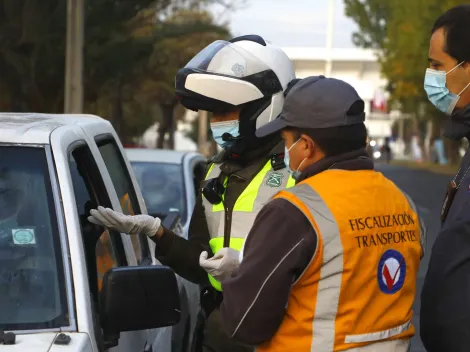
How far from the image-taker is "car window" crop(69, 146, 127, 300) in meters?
3.78

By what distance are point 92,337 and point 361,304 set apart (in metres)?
0.80

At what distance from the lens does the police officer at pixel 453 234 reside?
3393 mm

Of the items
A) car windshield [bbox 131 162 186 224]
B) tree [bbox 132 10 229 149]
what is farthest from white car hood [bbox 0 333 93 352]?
tree [bbox 132 10 229 149]

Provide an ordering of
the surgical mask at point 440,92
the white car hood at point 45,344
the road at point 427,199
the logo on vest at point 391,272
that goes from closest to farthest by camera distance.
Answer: the white car hood at point 45,344 → the logo on vest at point 391,272 → the surgical mask at point 440,92 → the road at point 427,199

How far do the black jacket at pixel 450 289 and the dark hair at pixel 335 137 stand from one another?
46 cm

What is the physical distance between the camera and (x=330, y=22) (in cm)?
8231

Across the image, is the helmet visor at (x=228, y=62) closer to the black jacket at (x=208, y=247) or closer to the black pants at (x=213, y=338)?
the black jacket at (x=208, y=247)

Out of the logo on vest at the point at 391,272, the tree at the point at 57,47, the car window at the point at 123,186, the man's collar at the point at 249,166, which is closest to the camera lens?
the logo on vest at the point at 391,272

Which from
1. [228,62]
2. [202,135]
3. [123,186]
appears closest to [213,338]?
[123,186]

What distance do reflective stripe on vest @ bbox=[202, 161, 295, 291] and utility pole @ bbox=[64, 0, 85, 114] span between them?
11.4 meters

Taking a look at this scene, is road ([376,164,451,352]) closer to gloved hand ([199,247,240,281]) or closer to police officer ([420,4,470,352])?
police officer ([420,4,470,352])

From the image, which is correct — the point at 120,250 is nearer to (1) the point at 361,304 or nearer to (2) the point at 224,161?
(2) the point at 224,161

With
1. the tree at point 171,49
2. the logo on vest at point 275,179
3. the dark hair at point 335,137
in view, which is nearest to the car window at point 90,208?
the logo on vest at point 275,179

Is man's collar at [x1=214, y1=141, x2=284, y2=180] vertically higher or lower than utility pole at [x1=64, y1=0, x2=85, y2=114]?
higher
